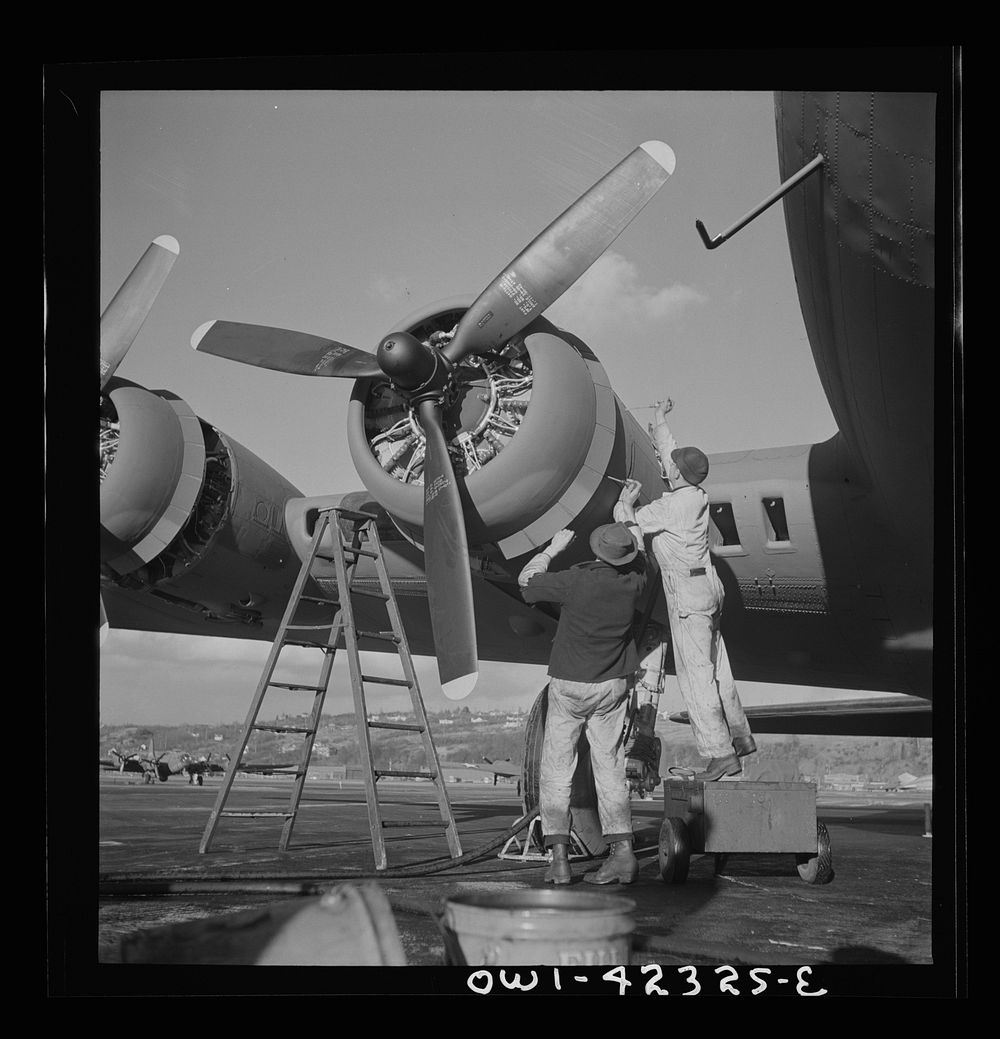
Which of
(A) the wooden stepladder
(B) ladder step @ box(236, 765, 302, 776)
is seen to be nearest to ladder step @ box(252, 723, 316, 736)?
(A) the wooden stepladder

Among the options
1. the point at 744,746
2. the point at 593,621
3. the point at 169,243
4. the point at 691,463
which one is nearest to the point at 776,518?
the point at 691,463

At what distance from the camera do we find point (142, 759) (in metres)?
6.16

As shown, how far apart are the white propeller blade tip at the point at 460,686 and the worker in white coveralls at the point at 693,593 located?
1.14 metres

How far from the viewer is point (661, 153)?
5711mm

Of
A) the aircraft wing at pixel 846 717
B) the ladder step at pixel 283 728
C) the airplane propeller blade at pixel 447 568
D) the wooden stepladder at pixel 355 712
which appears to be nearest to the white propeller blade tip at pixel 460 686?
the airplane propeller blade at pixel 447 568

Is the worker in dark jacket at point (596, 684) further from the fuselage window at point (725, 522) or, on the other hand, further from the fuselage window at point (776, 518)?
the fuselage window at point (776, 518)

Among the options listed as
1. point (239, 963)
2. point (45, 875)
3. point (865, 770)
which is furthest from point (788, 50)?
point (45, 875)

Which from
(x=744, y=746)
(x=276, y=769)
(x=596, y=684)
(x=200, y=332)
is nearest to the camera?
(x=596, y=684)

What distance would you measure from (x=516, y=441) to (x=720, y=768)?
2073mm

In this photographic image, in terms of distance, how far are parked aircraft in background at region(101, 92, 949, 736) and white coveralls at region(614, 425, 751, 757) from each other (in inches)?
7.2

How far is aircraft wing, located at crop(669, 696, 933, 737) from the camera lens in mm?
5824

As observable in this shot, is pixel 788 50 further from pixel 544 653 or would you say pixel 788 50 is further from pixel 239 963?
pixel 239 963

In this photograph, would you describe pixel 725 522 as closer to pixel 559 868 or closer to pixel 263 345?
pixel 559 868

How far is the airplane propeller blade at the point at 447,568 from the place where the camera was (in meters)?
5.91
